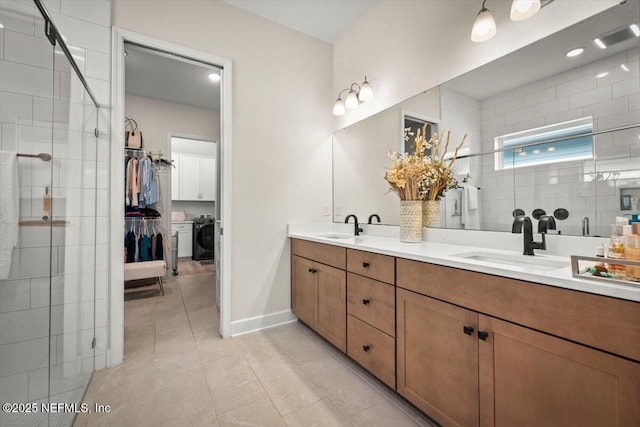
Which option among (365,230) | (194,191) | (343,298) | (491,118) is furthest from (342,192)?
(194,191)

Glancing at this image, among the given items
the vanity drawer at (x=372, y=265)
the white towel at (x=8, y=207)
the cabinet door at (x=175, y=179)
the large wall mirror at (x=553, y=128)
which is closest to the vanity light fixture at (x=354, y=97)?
the large wall mirror at (x=553, y=128)

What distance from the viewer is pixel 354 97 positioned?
8.18 ft

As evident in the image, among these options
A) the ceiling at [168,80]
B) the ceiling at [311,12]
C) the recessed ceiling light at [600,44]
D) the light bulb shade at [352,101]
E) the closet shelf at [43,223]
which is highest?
the ceiling at [168,80]

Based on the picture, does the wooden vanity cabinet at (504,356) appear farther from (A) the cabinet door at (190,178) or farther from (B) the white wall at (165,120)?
(A) the cabinet door at (190,178)

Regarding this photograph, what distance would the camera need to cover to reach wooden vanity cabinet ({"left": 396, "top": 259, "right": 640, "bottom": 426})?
76cm

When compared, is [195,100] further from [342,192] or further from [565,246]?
[565,246]

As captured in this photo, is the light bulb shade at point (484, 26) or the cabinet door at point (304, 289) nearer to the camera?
the light bulb shade at point (484, 26)

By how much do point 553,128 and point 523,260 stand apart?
2.20 ft

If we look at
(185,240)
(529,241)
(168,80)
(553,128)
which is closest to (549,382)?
(529,241)

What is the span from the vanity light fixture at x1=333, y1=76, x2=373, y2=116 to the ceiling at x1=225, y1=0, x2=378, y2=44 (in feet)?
1.90

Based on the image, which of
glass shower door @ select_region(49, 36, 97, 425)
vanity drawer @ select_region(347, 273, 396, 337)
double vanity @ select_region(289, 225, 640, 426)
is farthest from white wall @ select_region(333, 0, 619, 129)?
glass shower door @ select_region(49, 36, 97, 425)

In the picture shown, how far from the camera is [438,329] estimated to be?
1.21 meters

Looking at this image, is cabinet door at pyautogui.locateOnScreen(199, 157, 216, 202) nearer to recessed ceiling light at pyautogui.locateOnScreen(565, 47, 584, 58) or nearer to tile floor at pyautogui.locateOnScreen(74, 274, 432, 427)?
tile floor at pyautogui.locateOnScreen(74, 274, 432, 427)

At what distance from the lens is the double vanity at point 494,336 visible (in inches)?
30.0
